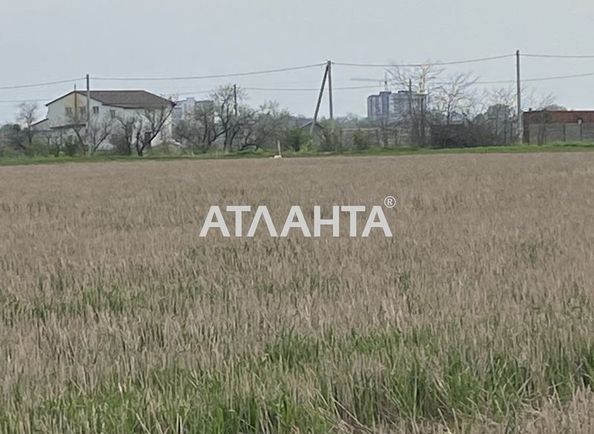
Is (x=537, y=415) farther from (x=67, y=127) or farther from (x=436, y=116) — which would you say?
(x=67, y=127)

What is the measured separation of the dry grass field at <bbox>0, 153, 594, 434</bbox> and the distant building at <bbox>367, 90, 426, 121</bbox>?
48134mm

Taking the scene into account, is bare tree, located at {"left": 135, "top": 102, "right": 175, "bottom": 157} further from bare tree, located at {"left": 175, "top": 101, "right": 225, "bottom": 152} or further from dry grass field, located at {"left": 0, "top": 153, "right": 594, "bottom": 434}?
dry grass field, located at {"left": 0, "top": 153, "right": 594, "bottom": 434}

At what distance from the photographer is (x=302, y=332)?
3.83m

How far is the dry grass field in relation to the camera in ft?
9.04

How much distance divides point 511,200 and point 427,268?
654cm

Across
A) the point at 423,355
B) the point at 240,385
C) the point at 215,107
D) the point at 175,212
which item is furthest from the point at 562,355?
A: the point at 215,107

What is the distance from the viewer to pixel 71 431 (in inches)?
101

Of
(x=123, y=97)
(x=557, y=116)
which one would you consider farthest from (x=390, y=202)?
(x=123, y=97)

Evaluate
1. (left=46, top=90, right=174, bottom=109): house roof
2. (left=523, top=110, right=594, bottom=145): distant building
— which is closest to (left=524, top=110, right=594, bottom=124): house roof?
(left=523, top=110, right=594, bottom=145): distant building

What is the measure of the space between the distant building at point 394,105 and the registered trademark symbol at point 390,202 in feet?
142

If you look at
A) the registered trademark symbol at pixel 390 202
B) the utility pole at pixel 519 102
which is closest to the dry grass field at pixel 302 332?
the registered trademark symbol at pixel 390 202

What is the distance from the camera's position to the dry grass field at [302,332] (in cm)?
276

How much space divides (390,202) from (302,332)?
26.0 feet

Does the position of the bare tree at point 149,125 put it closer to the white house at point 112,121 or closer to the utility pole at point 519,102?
the white house at point 112,121
